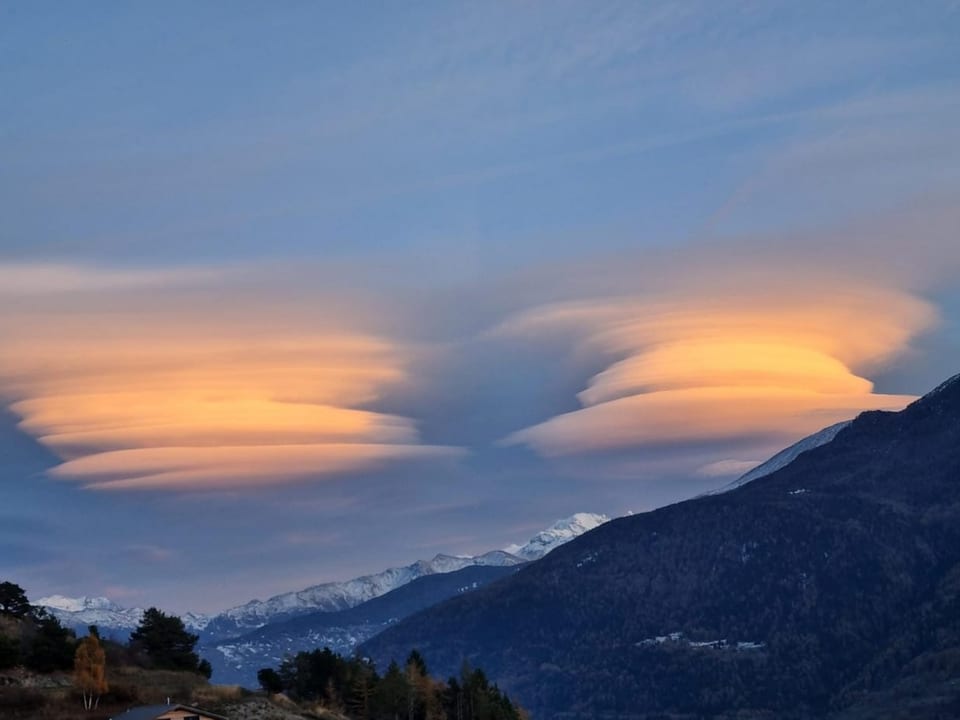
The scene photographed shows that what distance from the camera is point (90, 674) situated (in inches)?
5049

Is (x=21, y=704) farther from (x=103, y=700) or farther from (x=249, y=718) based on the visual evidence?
(x=249, y=718)

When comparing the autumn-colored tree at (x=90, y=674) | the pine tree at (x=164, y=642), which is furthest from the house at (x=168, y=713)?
the pine tree at (x=164, y=642)

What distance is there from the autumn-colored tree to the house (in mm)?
11804

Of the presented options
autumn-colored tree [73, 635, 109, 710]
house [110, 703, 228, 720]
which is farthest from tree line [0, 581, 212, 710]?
house [110, 703, 228, 720]

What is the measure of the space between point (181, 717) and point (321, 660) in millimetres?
77514

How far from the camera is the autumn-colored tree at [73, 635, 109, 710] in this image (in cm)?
12800

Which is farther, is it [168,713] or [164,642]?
[164,642]

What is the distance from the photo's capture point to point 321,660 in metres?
191

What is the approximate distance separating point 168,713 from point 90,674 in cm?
1786

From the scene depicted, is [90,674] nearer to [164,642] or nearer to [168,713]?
[168,713]

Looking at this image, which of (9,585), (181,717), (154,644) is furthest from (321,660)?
(181,717)

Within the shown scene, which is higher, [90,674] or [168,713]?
[90,674]

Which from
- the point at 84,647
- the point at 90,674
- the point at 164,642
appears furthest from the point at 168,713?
the point at 164,642

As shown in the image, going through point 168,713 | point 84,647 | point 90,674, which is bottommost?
point 168,713
